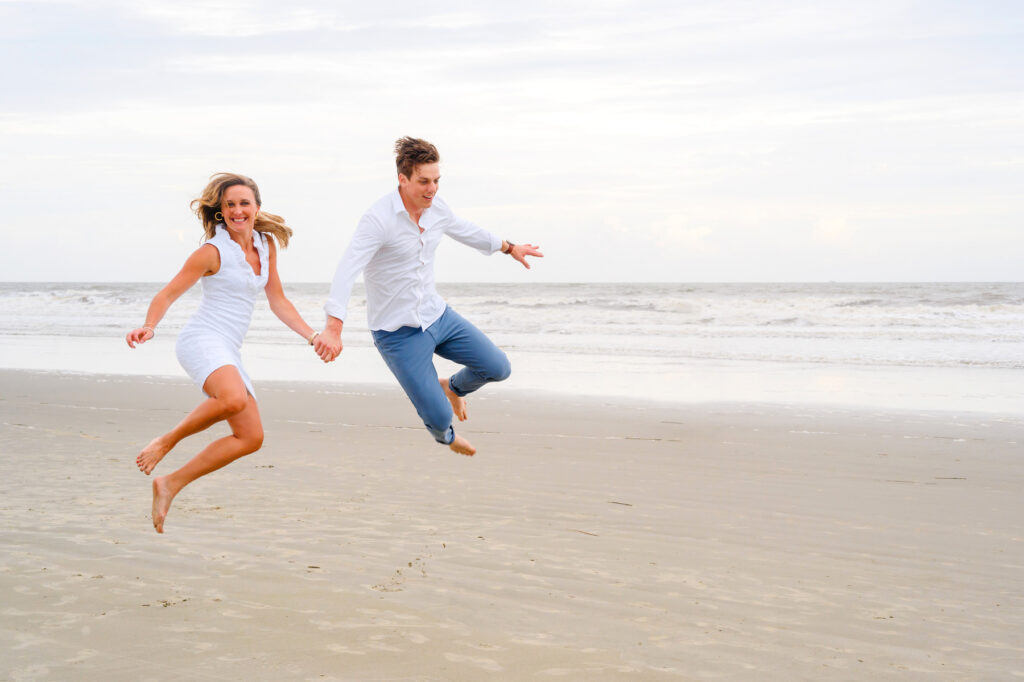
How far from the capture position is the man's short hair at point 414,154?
17.0 feet

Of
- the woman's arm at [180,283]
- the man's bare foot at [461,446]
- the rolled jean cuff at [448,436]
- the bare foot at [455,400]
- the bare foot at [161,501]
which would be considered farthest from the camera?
the bare foot at [455,400]

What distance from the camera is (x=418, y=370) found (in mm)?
5605

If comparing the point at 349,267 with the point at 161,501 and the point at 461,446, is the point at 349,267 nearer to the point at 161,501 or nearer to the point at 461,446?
the point at 461,446

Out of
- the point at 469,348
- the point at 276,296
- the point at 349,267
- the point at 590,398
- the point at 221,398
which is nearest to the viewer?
the point at 221,398

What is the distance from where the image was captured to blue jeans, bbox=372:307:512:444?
5605 millimetres

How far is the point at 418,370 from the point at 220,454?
1.33m

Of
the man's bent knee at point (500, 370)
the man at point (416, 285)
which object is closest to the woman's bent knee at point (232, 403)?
the man at point (416, 285)

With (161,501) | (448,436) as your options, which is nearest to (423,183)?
(448,436)

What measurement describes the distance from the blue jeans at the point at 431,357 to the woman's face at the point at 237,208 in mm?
1196

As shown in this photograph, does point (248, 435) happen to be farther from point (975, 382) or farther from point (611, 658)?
point (975, 382)

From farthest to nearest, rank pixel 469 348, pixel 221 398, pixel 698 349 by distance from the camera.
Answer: pixel 698 349 → pixel 469 348 → pixel 221 398

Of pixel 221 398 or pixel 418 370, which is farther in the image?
pixel 418 370

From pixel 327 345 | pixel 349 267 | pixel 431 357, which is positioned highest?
pixel 349 267

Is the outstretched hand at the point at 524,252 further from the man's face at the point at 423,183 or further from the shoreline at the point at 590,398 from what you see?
the shoreline at the point at 590,398
